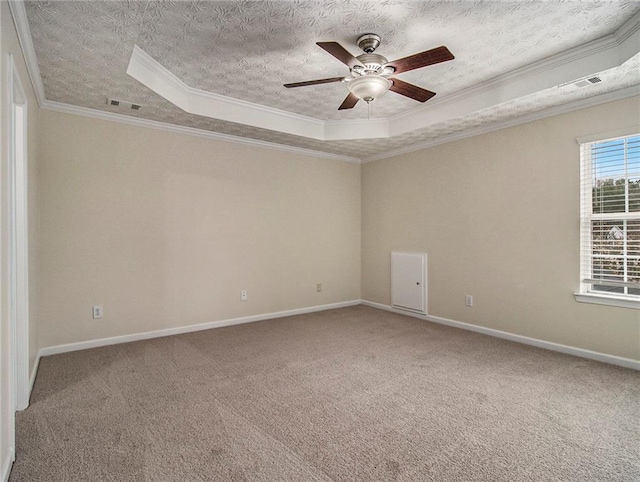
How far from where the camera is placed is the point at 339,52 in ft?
7.47

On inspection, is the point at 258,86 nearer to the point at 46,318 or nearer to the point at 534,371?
the point at 46,318

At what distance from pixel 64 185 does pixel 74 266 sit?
0.82 metres

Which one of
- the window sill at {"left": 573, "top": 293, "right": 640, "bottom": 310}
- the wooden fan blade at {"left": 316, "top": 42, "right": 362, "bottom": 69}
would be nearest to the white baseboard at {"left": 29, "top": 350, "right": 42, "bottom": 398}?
the wooden fan blade at {"left": 316, "top": 42, "right": 362, "bottom": 69}

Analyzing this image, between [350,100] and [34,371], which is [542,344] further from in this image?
[34,371]

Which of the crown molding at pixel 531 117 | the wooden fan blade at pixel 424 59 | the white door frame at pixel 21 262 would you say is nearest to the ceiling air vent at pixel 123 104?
the white door frame at pixel 21 262

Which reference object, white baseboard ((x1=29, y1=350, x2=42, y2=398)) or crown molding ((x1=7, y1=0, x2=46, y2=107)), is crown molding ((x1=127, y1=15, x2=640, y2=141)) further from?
white baseboard ((x1=29, y1=350, x2=42, y2=398))

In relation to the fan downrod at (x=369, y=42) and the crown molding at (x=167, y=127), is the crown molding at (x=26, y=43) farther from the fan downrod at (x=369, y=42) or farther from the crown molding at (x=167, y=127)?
the fan downrod at (x=369, y=42)

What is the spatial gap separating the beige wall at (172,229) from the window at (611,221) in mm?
3272

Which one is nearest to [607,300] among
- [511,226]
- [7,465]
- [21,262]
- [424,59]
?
[511,226]

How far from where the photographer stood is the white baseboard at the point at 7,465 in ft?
5.52

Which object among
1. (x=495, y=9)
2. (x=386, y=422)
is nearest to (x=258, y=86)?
(x=495, y=9)

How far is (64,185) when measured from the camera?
359cm

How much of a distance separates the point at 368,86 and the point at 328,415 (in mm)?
2376

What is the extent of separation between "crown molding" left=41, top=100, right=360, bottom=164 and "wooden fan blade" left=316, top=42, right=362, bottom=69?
2.55 meters
